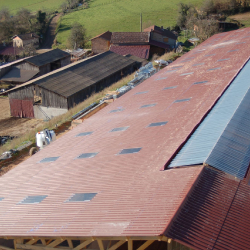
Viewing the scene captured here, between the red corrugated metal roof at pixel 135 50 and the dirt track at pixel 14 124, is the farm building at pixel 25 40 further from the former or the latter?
the dirt track at pixel 14 124

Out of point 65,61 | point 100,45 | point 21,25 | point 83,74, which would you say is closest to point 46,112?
point 83,74

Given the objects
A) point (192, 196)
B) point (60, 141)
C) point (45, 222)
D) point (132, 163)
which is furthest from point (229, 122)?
point (60, 141)

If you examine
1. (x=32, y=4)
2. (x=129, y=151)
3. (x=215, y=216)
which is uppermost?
(x=32, y=4)

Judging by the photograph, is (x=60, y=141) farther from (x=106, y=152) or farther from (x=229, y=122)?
(x=229, y=122)

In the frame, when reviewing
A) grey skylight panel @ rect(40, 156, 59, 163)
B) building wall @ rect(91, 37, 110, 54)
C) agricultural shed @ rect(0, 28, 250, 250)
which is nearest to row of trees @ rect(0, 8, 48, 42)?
building wall @ rect(91, 37, 110, 54)

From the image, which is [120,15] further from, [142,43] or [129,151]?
[129,151]

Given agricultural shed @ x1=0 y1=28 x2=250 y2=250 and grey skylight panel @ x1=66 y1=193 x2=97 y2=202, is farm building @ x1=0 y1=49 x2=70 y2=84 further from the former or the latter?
grey skylight panel @ x1=66 y1=193 x2=97 y2=202

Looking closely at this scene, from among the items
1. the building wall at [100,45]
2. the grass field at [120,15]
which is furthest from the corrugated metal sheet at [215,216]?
the grass field at [120,15]
